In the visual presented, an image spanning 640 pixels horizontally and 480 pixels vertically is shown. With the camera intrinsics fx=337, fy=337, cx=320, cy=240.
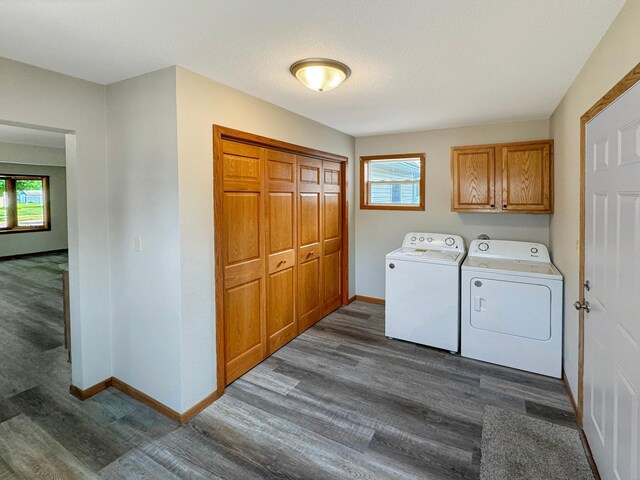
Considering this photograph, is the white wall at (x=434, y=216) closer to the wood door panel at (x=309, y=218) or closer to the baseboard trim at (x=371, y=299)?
the baseboard trim at (x=371, y=299)

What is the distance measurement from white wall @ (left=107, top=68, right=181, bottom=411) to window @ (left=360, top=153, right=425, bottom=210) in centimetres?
302

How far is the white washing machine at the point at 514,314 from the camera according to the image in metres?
2.91

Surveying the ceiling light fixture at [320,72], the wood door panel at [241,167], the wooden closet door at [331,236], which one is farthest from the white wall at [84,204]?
the wooden closet door at [331,236]

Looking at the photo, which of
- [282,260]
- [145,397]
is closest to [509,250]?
[282,260]

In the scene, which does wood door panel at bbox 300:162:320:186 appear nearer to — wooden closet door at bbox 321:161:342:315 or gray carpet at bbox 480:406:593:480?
wooden closet door at bbox 321:161:342:315

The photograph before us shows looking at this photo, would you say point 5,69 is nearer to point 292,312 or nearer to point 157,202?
point 157,202

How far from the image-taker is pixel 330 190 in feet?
14.1

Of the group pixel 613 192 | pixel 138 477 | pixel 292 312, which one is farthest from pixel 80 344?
pixel 613 192

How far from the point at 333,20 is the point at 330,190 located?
8.79 ft

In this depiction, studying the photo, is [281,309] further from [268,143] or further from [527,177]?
[527,177]

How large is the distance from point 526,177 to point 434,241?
1.20 metres

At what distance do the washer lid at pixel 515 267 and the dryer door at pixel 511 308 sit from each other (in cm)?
9

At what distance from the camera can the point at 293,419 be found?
2.39 meters

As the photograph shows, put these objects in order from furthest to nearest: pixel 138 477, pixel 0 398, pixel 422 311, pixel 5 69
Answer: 1. pixel 422 311
2. pixel 0 398
3. pixel 5 69
4. pixel 138 477
